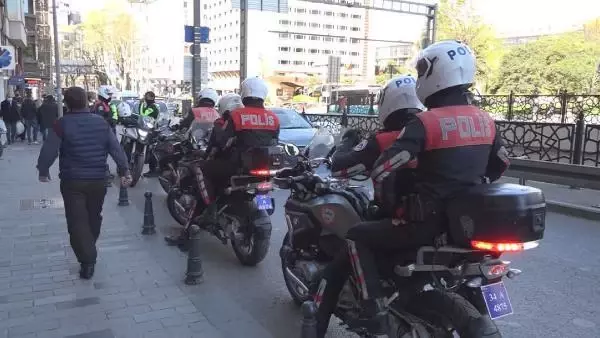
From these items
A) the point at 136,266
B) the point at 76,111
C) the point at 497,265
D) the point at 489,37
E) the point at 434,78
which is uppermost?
the point at 489,37

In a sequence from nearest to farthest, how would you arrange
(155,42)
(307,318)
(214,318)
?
(307,318)
(214,318)
(155,42)

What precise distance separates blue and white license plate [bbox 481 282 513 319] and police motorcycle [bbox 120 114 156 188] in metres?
8.48

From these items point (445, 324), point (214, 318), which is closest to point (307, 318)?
point (445, 324)

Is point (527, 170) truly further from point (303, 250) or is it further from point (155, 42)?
point (155, 42)

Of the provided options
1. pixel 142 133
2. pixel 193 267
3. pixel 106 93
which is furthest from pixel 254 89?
pixel 106 93

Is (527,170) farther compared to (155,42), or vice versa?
(155,42)

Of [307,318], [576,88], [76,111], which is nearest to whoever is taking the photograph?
[307,318]

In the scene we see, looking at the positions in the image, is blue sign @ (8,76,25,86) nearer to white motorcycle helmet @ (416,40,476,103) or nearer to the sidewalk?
the sidewalk

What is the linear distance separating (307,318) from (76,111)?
3.41 metres

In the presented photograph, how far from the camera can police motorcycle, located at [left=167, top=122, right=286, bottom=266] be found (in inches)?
223

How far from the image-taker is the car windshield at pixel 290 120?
14.1 metres

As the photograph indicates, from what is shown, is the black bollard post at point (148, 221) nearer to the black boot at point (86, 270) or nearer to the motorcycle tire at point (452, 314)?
the black boot at point (86, 270)

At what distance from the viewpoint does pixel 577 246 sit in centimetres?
689

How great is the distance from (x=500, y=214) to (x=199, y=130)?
5521mm
